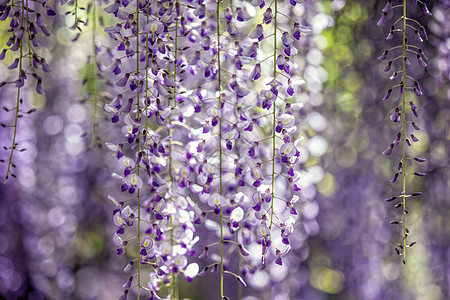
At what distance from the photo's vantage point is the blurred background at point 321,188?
6.51 ft

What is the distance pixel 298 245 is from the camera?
2.17 m

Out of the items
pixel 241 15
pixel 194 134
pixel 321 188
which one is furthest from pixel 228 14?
pixel 321 188

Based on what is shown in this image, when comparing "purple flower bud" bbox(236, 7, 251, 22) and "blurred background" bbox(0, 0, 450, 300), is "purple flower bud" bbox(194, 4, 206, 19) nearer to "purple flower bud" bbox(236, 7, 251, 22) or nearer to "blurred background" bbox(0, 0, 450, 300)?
"purple flower bud" bbox(236, 7, 251, 22)

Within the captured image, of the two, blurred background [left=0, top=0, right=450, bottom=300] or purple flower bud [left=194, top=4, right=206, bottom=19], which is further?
blurred background [left=0, top=0, right=450, bottom=300]

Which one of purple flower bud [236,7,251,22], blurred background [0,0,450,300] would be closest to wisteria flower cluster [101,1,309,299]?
purple flower bud [236,7,251,22]

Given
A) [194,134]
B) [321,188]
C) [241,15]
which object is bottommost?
[321,188]

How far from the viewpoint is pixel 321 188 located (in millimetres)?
2447

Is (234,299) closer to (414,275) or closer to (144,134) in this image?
(414,275)

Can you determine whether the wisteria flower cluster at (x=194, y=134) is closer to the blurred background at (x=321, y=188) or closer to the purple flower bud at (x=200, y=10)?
the purple flower bud at (x=200, y=10)

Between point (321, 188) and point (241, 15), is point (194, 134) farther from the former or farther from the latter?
point (321, 188)

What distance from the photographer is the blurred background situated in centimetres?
199

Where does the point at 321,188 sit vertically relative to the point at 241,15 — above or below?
below

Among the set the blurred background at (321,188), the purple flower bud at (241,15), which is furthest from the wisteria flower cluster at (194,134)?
Answer: the blurred background at (321,188)

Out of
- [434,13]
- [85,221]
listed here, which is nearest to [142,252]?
[434,13]
